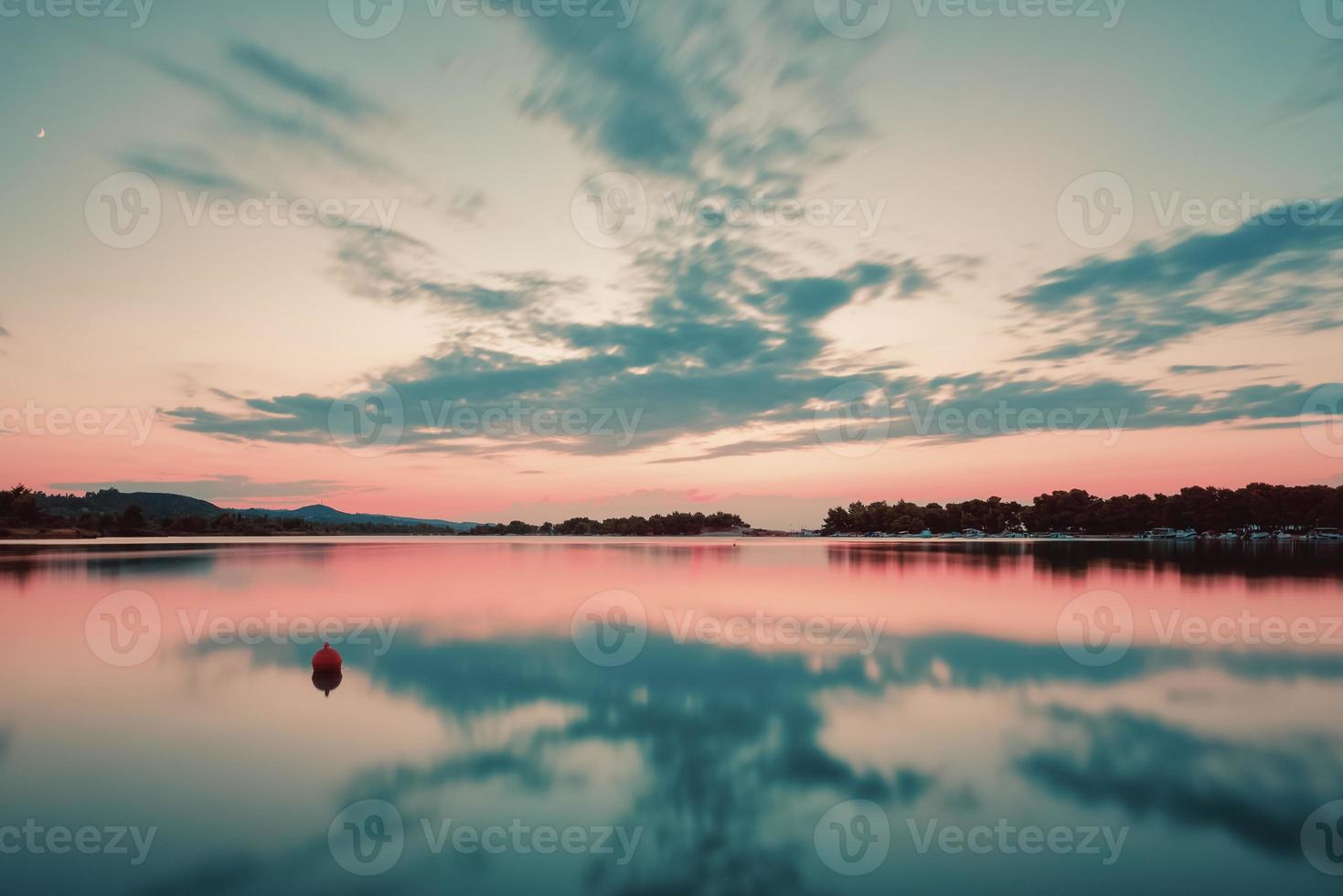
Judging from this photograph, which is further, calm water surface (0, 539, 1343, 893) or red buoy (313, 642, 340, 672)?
red buoy (313, 642, 340, 672)

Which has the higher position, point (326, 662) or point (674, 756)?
point (326, 662)

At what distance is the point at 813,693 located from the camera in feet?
77.5

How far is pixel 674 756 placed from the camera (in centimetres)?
1762

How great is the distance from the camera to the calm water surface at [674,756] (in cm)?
1209

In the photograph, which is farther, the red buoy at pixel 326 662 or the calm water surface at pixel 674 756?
the red buoy at pixel 326 662

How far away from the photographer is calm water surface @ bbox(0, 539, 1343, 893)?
12094 millimetres

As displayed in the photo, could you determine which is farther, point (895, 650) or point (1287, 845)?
point (895, 650)

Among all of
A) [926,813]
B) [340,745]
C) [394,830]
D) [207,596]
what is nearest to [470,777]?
[394,830]

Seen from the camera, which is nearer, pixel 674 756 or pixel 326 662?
pixel 674 756

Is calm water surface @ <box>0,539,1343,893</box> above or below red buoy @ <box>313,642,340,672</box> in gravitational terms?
below

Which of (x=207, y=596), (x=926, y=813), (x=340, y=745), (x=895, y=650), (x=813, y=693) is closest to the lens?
(x=926, y=813)

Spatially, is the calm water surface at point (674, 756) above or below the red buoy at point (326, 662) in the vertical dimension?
below

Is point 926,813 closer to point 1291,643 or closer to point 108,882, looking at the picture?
point 108,882

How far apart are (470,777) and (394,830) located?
2.92 meters
